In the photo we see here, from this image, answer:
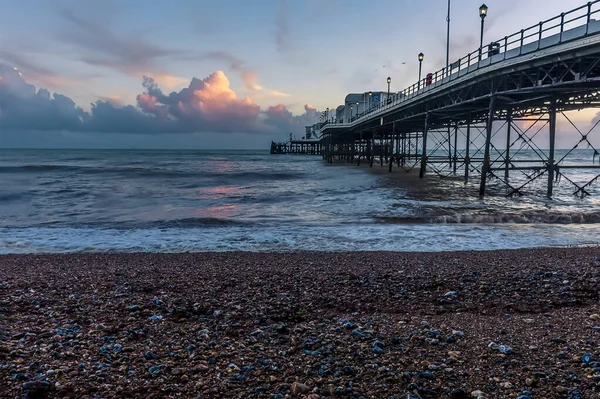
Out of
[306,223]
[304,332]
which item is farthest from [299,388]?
[306,223]

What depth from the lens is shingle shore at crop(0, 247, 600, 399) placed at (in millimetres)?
2943

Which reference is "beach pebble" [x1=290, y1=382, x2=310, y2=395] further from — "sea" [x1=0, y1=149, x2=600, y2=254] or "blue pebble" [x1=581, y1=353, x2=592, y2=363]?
"sea" [x1=0, y1=149, x2=600, y2=254]

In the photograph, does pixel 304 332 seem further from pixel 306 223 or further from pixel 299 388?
pixel 306 223

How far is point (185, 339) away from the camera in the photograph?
380cm

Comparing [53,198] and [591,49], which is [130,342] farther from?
[53,198]

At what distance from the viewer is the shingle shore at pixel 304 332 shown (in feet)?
9.66

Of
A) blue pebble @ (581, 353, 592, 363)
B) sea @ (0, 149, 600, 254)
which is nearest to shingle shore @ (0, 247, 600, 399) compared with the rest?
blue pebble @ (581, 353, 592, 363)

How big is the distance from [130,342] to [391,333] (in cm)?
255

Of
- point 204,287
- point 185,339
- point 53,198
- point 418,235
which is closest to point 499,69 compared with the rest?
point 418,235

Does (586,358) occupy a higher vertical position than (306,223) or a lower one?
higher

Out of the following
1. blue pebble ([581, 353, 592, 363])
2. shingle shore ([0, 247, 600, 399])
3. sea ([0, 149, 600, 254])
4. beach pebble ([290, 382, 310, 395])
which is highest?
blue pebble ([581, 353, 592, 363])

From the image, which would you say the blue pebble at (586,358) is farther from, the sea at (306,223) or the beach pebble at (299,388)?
the sea at (306,223)

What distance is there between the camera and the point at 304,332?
399 centimetres

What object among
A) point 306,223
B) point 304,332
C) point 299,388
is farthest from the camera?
point 306,223
